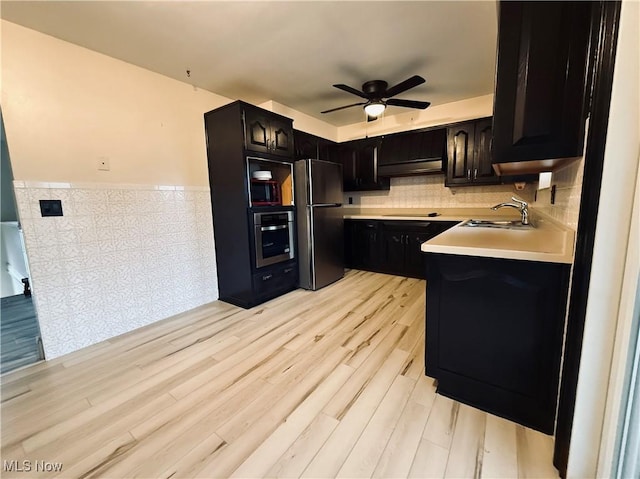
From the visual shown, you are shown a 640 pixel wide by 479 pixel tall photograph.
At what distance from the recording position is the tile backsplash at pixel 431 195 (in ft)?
11.8

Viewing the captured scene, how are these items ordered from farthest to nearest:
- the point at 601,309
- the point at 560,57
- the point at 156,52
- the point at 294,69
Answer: the point at 294,69, the point at 156,52, the point at 560,57, the point at 601,309

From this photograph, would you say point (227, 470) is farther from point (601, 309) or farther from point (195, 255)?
point (195, 255)

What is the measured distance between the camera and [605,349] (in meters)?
0.87

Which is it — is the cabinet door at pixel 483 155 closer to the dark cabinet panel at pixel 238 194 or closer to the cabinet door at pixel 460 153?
the cabinet door at pixel 460 153

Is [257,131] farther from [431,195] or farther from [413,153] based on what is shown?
[431,195]

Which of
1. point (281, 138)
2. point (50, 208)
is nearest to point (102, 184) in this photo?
point (50, 208)

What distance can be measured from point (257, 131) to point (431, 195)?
278cm

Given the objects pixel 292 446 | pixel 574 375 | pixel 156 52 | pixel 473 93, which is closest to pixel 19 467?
pixel 292 446

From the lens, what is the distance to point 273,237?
305 centimetres

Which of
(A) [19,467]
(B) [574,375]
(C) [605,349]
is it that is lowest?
(A) [19,467]

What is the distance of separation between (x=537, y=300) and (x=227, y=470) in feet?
5.06

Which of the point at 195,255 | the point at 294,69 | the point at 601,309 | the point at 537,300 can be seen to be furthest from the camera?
the point at 195,255

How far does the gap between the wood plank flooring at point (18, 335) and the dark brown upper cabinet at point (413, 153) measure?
425 centimetres

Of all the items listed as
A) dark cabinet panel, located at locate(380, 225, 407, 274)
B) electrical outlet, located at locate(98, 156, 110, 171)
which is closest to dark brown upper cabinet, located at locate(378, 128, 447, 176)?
dark cabinet panel, located at locate(380, 225, 407, 274)
